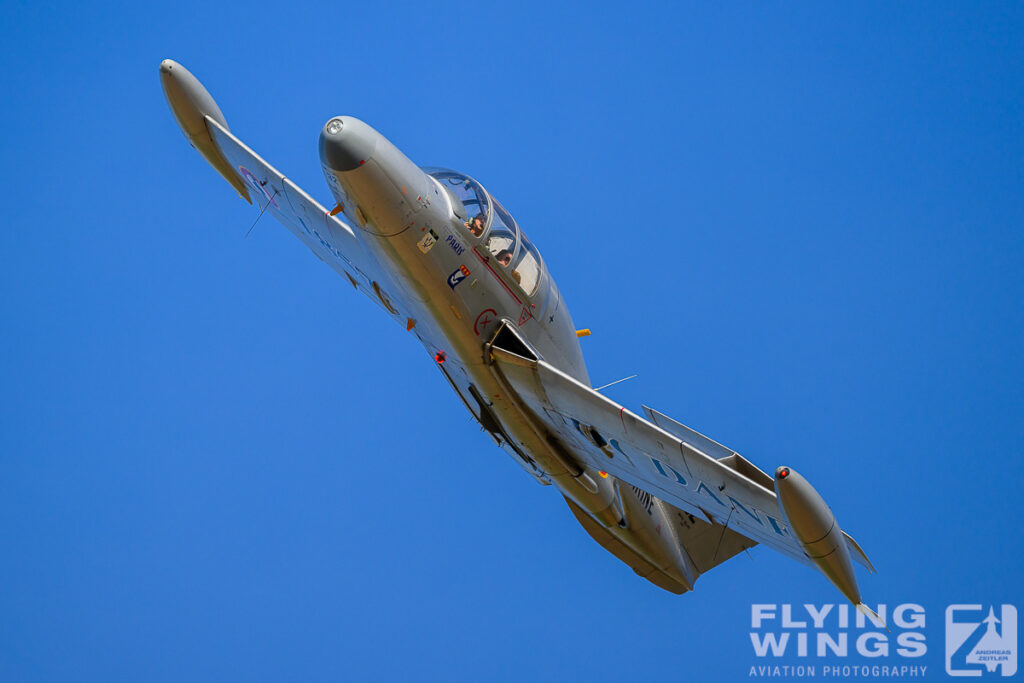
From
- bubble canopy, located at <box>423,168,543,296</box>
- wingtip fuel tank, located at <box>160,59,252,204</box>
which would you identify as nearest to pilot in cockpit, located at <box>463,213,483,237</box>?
bubble canopy, located at <box>423,168,543,296</box>

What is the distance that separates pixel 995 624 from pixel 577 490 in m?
12.1

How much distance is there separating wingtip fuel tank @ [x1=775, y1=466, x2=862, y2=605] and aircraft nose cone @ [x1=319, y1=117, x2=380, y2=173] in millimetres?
5931

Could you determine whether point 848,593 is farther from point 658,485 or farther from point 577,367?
point 577,367

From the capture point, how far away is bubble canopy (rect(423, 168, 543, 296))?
43.6 feet

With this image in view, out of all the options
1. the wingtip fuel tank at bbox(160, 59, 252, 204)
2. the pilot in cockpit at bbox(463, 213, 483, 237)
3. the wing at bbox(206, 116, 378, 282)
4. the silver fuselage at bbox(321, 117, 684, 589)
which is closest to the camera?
the silver fuselage at bbox(321, 117, 684, 589)

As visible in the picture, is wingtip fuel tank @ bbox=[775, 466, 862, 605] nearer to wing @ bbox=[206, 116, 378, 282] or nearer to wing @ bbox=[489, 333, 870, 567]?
wing @ bbox=[489, 333, 870, 567]

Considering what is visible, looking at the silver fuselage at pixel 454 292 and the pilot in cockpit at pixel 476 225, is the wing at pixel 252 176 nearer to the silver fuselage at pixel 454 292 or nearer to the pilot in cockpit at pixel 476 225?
the silver fuselage at pixel 454 292

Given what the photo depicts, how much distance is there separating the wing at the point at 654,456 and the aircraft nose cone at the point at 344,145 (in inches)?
136

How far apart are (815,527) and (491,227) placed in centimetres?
588

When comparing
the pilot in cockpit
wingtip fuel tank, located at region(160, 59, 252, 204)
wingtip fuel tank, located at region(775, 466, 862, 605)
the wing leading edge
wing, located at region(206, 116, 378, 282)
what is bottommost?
wingtip fuel tank, located at region(775, 466, 862, 605)

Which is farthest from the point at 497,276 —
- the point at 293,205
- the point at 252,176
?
the point at 252,176

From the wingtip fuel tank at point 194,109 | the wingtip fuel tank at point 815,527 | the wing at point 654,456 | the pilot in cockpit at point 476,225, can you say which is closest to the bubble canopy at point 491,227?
the pilot in cockpit at point 476,225

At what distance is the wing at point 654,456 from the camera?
1187 cm

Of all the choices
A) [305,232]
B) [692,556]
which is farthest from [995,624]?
[305,232]
